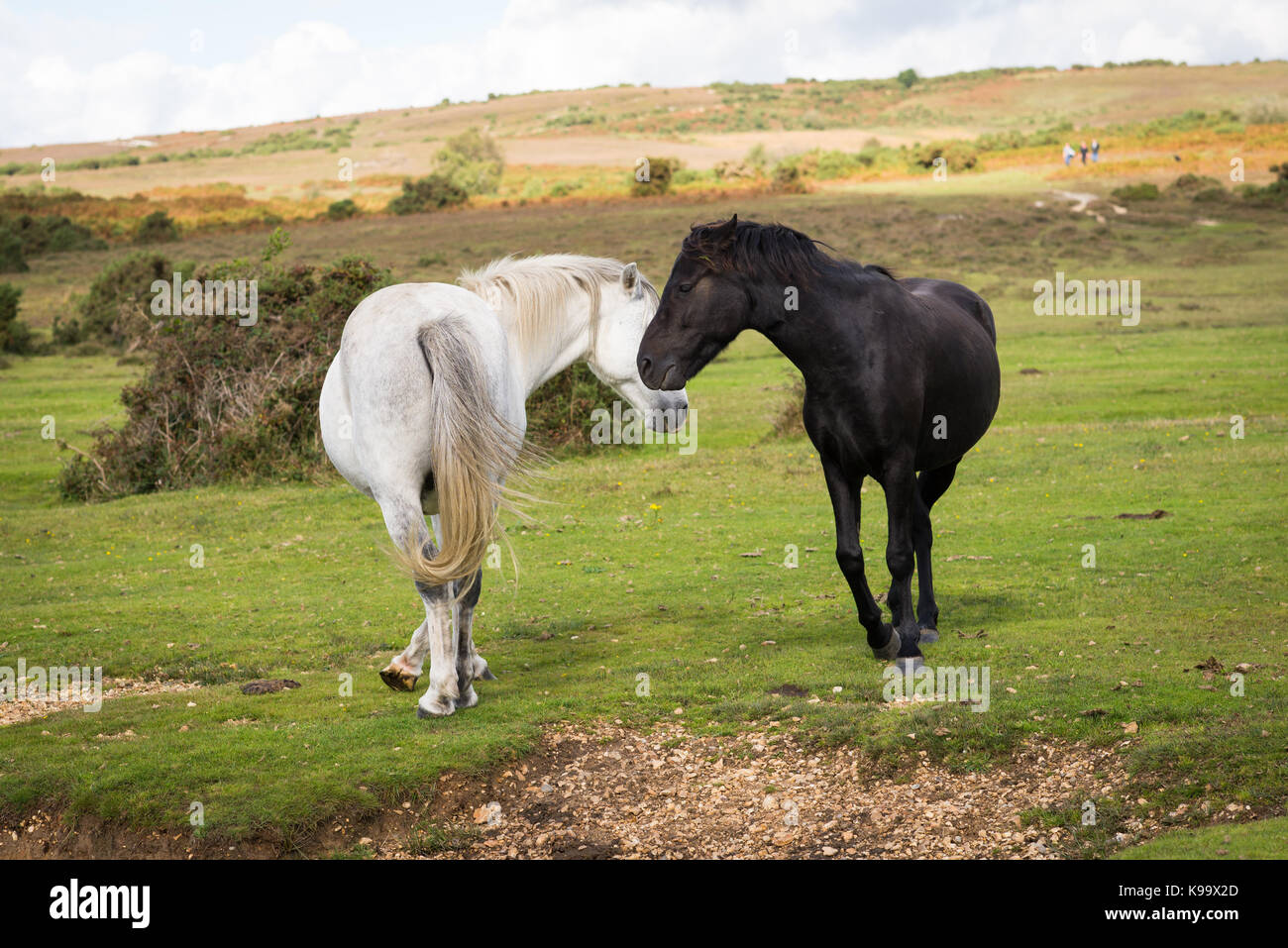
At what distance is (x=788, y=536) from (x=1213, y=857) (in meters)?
7.48

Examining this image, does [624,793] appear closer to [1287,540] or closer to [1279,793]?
[1279,793]

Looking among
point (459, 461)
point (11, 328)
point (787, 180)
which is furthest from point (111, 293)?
point (459, 461)

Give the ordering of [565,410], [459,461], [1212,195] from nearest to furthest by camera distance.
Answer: [459,461] < [565,410] < [1212,195]

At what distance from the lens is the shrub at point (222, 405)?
16328mm

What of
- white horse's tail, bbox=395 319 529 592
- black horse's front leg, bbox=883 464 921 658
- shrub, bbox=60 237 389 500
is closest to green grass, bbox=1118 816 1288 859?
black horse's front leg, bbox=883 464 921 658

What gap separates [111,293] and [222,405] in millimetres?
20328

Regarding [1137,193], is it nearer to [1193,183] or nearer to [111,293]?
[1193,183]

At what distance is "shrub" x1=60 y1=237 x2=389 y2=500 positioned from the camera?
1633 cm

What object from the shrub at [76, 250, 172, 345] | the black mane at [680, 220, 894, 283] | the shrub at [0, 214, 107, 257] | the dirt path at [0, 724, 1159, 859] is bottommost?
the dirt path at [0, 724, 1159, 859]

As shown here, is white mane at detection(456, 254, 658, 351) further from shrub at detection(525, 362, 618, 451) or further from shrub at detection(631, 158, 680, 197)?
shrub at detection(631, 158, 680, 197)

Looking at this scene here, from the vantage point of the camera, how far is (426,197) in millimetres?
55875

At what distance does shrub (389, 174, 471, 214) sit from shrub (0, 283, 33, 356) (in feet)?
83.9

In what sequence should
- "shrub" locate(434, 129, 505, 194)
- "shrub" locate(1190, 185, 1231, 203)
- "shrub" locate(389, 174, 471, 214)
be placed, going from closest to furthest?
1. "shrub" locate(1190, 185, 1231, 203)
2. "shrub" locate(389, 174, 471, 214)
3. "shrub" locate(434, 129, 505, 194)

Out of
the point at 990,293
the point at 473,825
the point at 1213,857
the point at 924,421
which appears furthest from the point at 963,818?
the point at 990,293
